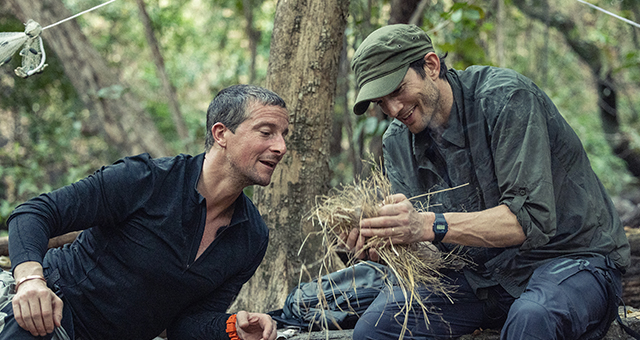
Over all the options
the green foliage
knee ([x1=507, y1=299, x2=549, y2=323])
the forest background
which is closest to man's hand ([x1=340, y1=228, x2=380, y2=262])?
the forest background

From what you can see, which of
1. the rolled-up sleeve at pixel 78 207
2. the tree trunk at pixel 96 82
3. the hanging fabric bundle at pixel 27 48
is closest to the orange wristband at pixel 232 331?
the rolled-up sleeve at pixel 78 207

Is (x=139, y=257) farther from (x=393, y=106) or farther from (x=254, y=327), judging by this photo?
(x=393, y=106)

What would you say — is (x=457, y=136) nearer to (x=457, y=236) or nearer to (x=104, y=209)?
(x=457, y=236)

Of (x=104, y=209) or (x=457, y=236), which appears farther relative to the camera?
(x=104, y=209)

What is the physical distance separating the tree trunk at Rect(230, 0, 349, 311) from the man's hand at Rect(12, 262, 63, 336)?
5.44 ft

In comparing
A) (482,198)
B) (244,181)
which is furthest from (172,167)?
(482,198)

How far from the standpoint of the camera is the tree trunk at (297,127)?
3.41 meters

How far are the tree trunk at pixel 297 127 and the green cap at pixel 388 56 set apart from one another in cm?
98

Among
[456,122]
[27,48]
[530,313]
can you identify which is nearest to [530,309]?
[530,313]

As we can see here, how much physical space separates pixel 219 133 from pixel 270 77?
1035 mm

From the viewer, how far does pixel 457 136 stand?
8.23 feet

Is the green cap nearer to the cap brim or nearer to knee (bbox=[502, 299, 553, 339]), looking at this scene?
the cap brim

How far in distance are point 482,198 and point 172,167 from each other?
1584mm

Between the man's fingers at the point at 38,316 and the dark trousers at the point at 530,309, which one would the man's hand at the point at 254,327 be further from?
the man's fingers at the point at 38,316
